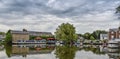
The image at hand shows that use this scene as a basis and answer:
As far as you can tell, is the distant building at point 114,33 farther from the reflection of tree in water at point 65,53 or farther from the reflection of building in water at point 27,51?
the reflection of tree in water at point 65,53

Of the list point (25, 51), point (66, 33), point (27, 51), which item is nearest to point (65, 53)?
point (27, 51)

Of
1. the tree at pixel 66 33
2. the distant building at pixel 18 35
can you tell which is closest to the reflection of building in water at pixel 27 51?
Result: the tree at pixel 66 33

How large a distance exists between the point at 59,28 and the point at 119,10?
4266 cm

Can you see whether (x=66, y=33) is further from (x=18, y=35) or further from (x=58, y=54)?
(x=58, y=54)

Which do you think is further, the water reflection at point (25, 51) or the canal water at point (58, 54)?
the water reflection at point (25, 51)

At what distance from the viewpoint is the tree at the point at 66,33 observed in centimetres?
8881

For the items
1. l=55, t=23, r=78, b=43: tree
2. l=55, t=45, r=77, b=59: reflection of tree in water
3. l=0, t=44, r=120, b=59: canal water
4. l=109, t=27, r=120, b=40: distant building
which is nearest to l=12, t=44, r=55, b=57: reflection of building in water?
l=0, t=44, r=120, b=59: canal water

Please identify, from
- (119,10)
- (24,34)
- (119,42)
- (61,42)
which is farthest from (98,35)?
(119,10)

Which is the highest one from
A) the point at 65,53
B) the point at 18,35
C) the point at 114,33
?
the point at 114,33

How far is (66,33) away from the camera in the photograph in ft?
295

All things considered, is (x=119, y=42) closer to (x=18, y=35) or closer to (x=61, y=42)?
(x=61, y=42)

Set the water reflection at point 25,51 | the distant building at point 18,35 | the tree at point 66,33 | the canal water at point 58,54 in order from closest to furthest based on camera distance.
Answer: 1. the canal water at point 58,54
2. the water reflection at point 25,51
3. the tree at point 66,33
4. the distant building at point 18,35

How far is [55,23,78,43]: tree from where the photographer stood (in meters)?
88.8

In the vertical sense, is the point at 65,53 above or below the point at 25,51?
above
